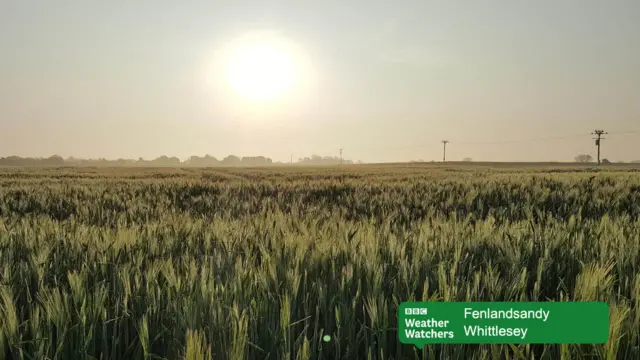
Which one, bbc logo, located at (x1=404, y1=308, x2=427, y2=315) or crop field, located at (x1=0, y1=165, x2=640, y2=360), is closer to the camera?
crop field, located at (x1=0, y1=165, x2=640, y2=360)

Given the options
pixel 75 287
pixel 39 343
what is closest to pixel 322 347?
pixel 39 343

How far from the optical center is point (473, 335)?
1.29m

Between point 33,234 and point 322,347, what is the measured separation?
2.79 metres

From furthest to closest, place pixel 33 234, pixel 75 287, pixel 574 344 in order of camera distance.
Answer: pixel 33 234 → pixel 75 287 → pixel 574 344

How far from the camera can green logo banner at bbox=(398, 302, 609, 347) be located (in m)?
1.24

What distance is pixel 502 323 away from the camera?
1339 millimetres

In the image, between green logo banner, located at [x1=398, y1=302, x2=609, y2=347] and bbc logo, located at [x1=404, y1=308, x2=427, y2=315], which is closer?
green logo banner, located at [x1=398, y1=302, x2=609, y2=347]

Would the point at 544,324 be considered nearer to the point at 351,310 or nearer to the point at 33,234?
the point at 351,310

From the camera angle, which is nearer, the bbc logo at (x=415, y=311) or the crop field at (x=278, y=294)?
the crop field at (x=278, y=294)

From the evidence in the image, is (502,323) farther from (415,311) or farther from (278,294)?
(278,294)

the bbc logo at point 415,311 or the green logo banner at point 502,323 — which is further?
the bbc logo at point 415,311

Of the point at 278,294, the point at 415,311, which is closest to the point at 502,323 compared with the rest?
the point at 415,311

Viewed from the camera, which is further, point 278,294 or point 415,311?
point 278,294

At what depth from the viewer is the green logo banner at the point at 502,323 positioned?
124 centimetres
